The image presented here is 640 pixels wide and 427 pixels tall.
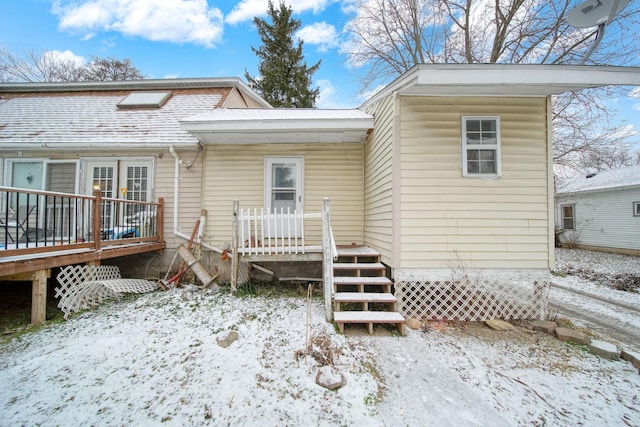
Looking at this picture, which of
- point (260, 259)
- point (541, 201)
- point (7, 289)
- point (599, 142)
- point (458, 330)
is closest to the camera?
point (458, 330)

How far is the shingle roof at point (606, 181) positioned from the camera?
10.8m

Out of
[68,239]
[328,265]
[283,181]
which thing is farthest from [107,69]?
[328,265]

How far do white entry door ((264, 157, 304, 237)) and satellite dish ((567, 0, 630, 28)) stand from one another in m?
4.96

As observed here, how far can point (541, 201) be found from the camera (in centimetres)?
388

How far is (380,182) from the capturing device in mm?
4387

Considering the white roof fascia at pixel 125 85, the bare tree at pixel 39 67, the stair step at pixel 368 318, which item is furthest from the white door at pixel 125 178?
the bare tree at pixel 39 67

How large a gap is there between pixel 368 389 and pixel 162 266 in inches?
199

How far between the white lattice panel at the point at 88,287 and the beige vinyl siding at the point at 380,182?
4360mm

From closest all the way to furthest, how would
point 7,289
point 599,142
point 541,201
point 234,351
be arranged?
point 234,351 < point 541,201 < point 7,289 < point 599,142

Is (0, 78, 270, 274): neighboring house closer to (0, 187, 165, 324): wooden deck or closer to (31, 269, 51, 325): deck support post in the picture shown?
(0, 187, 165, 324): wooden deck

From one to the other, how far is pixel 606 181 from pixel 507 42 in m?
8.47

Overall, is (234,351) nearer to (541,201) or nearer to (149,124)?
(541,201)

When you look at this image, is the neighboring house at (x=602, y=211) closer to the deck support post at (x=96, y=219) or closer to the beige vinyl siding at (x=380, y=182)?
the beige vinyl siding at (x=380, y=182)

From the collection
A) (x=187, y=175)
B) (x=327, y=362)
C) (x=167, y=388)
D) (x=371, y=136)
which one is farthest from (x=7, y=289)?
(x=371, y=136)
